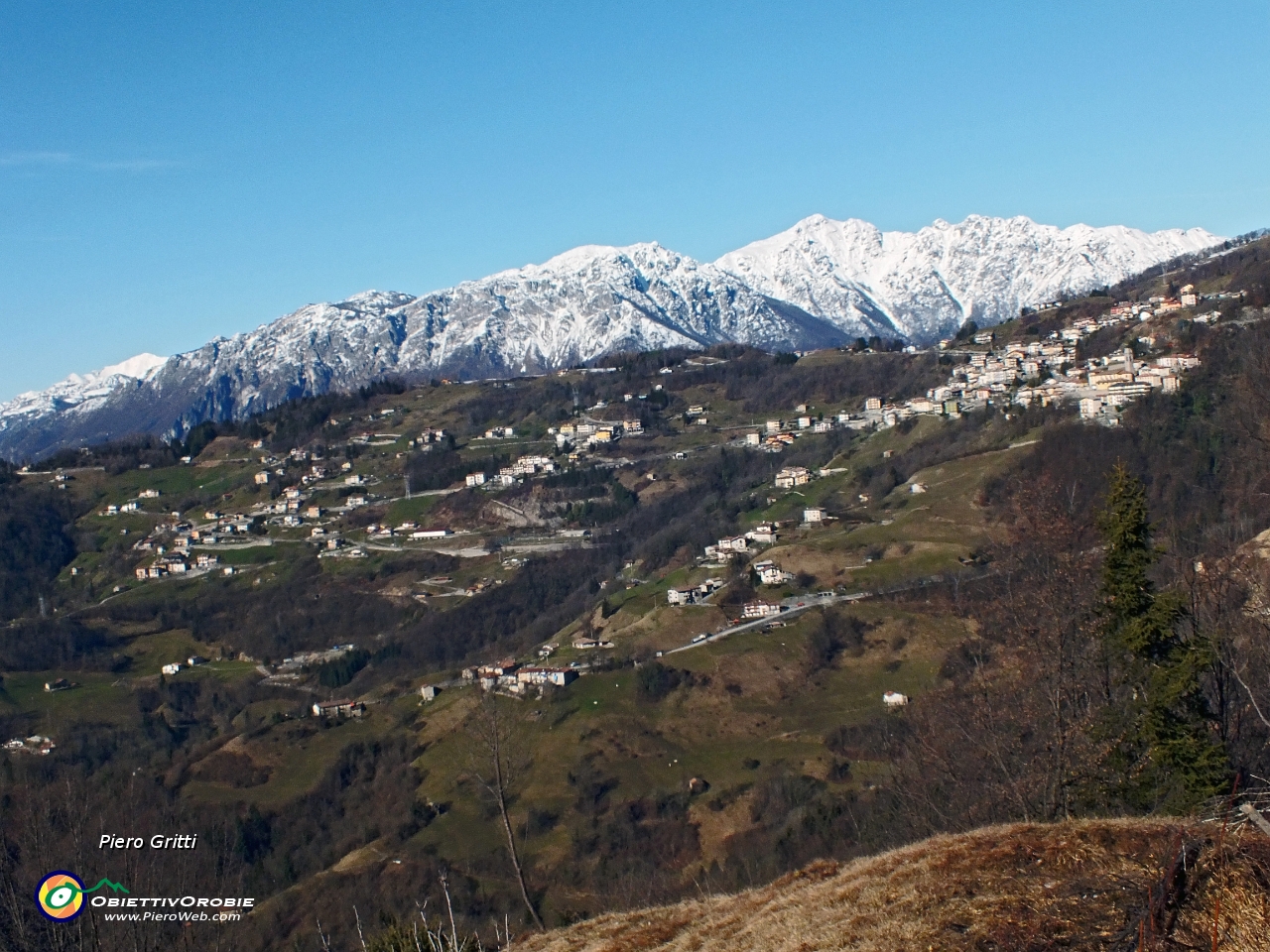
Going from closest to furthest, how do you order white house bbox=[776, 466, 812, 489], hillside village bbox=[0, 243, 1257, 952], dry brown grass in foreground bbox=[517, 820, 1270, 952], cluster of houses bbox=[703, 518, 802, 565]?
dry brown grass in foreground bbox=[517, 820, 1270, 952] → hillside village bbox=[0, 243, 1257, 952] → cluster of houses bbox=[703, 518, 802, 565] → white house bbox=[776, 466, 812, 489]

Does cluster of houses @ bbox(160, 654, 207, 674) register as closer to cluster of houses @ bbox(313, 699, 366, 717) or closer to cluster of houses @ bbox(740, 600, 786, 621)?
cluster of houses @ bbox(313, 699, 366, 717)

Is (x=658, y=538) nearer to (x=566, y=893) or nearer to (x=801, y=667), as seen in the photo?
(x=801, y=667)

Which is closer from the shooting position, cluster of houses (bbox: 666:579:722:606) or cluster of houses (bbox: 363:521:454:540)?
cluster of houses (bbox: 666:579:722:606)

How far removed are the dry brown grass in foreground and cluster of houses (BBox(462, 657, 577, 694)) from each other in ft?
153

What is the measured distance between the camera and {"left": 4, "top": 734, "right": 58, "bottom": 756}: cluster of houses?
65.2 m

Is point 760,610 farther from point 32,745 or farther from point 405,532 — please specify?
point 405,532

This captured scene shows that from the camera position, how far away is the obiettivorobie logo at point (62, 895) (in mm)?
16828

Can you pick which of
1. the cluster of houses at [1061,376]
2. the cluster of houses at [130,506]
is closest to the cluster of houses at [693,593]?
the cluster of houses at [1061,376]

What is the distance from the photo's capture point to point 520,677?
201 ft

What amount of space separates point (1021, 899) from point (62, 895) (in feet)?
49.8

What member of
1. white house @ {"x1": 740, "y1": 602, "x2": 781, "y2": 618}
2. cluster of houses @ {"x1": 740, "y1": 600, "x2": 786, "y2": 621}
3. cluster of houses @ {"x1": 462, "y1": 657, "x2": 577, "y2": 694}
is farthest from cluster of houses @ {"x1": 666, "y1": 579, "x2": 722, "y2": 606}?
cluster of houses @ {"x1": 462, "y1": 657, "x2": 577, "y2": 694}

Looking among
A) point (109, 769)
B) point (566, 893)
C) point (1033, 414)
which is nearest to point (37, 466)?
point (109, 769)

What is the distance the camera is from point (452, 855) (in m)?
42.8

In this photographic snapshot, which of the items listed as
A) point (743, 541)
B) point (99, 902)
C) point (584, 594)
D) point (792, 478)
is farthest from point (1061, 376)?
point (99, 902)
